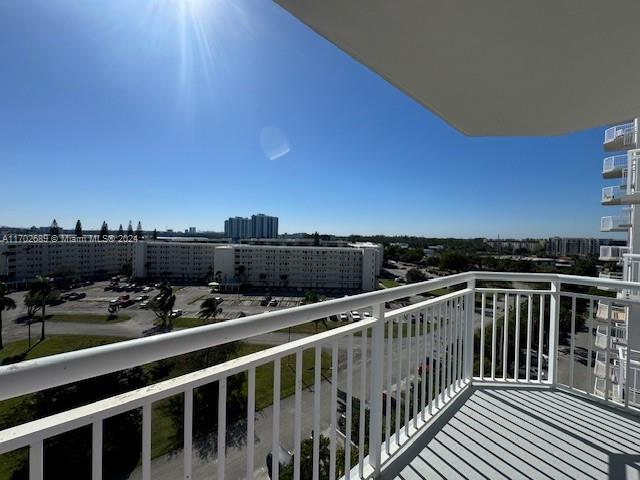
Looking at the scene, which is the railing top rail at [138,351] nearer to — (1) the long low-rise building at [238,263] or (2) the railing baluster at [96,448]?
(2) the railing baluster at [96,448]

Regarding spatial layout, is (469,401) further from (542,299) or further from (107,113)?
(107,113)

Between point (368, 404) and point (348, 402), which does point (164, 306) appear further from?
point (348, 402)

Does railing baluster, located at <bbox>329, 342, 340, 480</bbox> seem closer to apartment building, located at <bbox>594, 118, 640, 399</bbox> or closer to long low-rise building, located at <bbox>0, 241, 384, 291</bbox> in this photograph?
apartment building, located at <bbox>594, 118, 640, 399</bbox>

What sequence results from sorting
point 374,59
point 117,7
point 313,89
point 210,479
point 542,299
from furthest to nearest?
point 313,89
point 117,7
point 542,299
point 374,59
point 210,479

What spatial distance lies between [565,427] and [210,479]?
2.17 m

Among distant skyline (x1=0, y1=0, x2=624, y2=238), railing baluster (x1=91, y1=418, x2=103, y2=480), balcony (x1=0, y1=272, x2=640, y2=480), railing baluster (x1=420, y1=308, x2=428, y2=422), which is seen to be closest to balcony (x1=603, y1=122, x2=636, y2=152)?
distant skyline (x1=0, y1=0, x2=624, y2=238)

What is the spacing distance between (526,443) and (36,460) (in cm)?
227

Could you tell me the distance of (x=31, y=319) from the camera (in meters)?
19.8

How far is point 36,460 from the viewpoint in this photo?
0.47 m

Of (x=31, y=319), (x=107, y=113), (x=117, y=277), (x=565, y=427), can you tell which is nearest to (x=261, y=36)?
(x=565, y=427)

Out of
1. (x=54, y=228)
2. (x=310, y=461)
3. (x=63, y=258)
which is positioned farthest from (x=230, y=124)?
(x=54, y=228)

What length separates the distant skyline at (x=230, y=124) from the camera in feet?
14.1

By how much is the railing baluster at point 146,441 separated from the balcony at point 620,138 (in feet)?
45.8

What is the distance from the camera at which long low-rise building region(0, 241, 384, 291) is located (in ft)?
109
